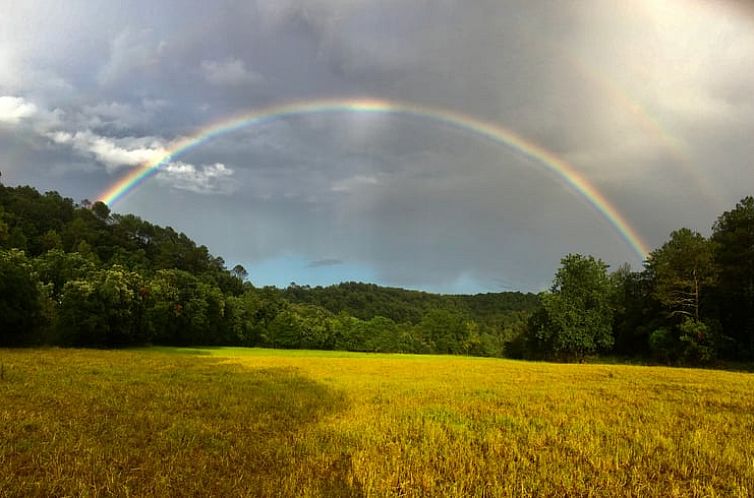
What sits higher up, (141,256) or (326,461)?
(141,256)

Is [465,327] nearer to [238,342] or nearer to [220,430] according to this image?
[238,342]

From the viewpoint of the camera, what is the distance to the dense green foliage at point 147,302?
58.3m

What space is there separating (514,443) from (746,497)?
13.4ft

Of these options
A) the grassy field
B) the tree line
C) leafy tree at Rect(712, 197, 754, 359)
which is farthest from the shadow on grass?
leafy tree at Rect(712, 197, 754, 359)

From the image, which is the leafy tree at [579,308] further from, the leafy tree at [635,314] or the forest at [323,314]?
the leafy tree at [635,314]

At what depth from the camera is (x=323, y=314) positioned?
447ft

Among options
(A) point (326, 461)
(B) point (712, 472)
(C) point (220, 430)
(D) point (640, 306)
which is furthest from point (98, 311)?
(D) point (640, 306)

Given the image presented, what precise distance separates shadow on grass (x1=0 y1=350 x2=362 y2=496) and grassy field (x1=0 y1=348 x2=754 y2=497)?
0.13ft

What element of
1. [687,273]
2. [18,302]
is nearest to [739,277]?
[687,273]

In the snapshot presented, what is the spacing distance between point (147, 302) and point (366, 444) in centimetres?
7691

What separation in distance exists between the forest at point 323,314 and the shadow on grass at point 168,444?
156 ft

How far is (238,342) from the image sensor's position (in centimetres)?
10656

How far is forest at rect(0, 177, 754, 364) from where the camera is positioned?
5531 centimetres

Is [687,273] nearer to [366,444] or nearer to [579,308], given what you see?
[579,308]
